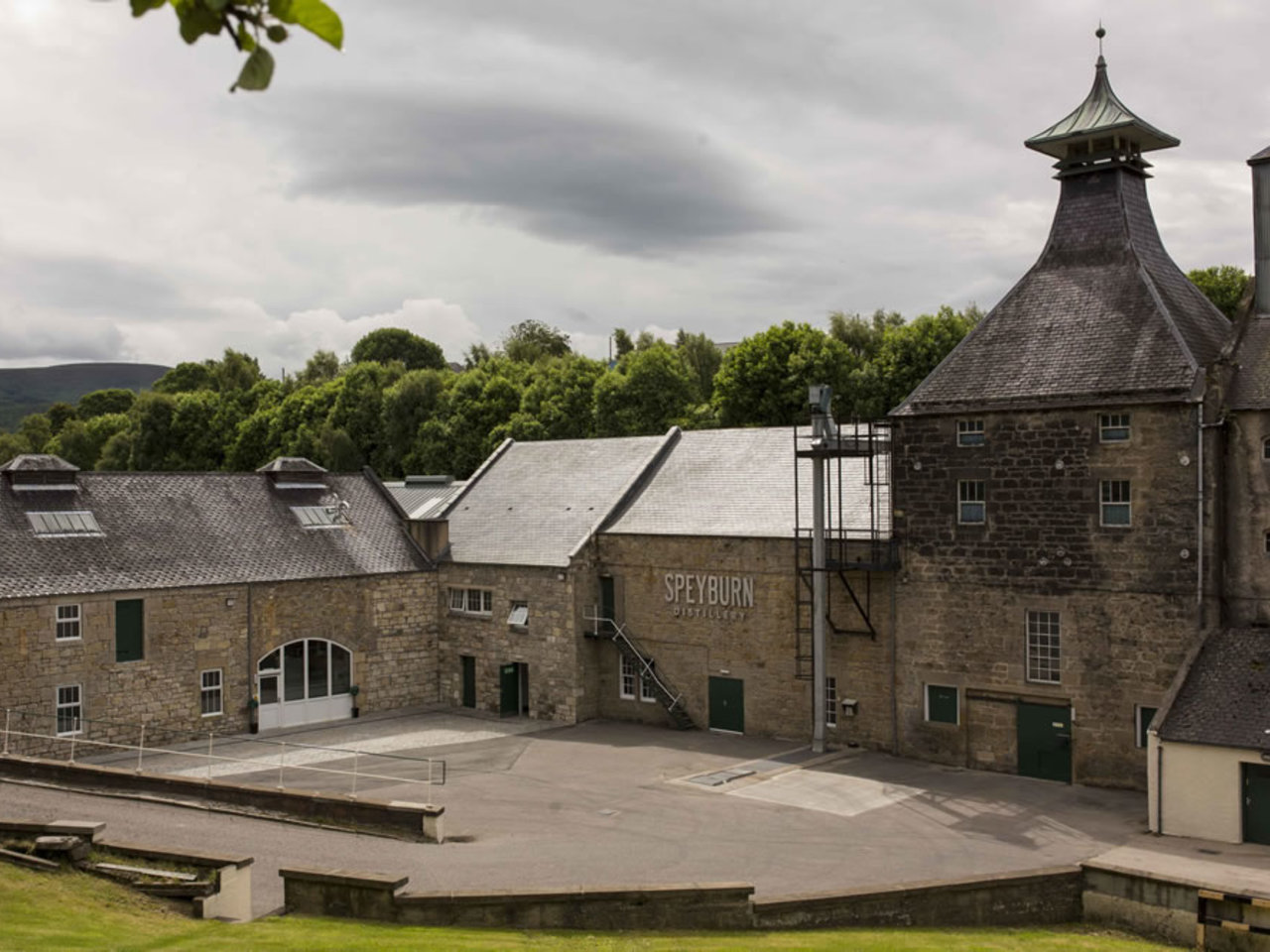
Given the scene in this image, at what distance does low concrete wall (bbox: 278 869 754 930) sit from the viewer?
1623cm

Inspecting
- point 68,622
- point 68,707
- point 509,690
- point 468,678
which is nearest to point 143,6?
point 68,622

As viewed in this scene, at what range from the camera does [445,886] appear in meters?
18.0

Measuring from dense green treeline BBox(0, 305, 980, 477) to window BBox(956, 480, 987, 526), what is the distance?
26249 millimetres

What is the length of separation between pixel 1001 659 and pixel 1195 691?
4560 millimetres

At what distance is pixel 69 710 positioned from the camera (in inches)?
1150

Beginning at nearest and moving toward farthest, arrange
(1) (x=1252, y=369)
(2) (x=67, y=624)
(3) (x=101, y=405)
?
(1) (x=1252, y=369), (2) (x=67, y=624), (3) (x=101, y=405)

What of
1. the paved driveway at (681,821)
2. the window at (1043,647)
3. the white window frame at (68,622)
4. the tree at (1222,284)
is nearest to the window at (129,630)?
the white window frame at (68,622)

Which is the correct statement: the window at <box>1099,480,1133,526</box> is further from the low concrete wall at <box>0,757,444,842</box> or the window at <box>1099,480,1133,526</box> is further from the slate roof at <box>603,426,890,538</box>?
the low concrete wall at <box>0,757,444,842</box>

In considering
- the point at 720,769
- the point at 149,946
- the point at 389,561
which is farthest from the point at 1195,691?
the point at 389,561

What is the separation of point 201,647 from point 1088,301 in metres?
23.7

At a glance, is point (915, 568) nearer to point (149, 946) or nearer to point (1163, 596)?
point (1163, 596)

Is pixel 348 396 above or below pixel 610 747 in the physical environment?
above

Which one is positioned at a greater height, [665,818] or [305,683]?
[305,683]

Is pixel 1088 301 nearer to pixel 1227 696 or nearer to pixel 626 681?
pixel 1227 696
